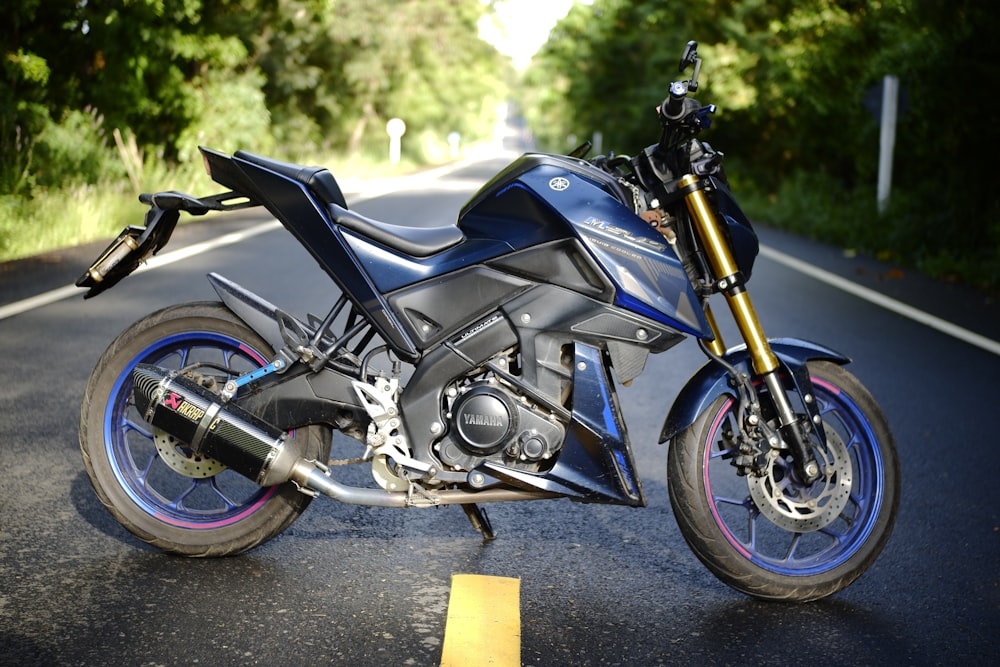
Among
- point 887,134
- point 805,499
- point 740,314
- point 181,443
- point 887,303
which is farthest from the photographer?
point 887,134

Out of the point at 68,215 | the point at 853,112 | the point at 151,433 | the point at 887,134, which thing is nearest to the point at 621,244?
the point at 151,433

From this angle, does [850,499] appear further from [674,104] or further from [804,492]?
[674,104]

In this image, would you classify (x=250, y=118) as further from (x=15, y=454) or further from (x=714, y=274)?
(x=714, y=274)

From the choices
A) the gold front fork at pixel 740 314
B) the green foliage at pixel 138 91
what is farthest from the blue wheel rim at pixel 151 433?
the green foliage at pixel 138 91

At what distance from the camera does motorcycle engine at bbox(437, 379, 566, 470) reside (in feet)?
11.7

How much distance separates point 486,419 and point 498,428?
0.04 m

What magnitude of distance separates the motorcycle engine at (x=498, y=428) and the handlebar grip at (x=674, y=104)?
37.0 inches

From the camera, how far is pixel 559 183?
3496 millimetres

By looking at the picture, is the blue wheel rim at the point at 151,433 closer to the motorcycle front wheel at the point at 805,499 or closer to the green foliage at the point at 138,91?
the motorcycle front wheel at the point at 805,499

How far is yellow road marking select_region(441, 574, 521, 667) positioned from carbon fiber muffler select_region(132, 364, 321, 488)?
617 millimetres

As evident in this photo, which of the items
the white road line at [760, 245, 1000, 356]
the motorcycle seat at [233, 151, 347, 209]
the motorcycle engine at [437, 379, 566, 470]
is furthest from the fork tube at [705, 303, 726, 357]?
the white road line at [760, 245, 1000, 356]

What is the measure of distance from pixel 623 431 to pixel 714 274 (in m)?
0.55

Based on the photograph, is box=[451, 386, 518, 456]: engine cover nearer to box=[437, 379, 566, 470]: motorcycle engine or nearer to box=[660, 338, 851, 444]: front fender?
box=[437, 379, 566, 470]: motorcycle engine

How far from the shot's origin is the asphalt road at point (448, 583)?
3.34m
